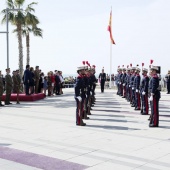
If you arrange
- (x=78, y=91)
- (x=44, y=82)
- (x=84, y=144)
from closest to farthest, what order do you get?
(x=84, y=144)
(x=78, y=91)
(x=44, y=82)

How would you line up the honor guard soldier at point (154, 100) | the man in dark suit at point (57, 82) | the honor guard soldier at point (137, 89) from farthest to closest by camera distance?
the man in dark suit at point (57, 82) → the honor guard soldier at point (137, 89) → the honor guard soldier at point (154, 100)

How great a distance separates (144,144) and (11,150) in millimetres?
2943

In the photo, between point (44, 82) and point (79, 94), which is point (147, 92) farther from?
point (44, 82)

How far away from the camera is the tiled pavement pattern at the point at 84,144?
614 centimetres

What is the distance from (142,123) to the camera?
10914 mm

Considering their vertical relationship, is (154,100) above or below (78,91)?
below

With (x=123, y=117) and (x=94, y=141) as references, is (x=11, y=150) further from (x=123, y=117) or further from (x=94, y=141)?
(x=123, y=117)

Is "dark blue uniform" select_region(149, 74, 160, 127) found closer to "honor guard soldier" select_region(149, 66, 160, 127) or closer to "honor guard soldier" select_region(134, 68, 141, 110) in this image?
"honor guard soldier" select_region(149, 66, 160, 127)

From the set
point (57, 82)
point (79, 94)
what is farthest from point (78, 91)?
point (57, 82)

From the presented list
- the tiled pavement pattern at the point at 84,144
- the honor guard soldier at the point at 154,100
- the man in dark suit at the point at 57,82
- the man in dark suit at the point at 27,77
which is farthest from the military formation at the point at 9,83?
the honor guard soldier at the point at 154,100

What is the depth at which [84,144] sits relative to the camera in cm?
777

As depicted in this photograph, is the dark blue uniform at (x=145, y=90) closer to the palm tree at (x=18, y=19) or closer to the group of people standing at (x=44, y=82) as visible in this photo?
the group of people standing at (x=44, y=82)

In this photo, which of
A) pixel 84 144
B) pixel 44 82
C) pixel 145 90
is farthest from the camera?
pixel 44 82

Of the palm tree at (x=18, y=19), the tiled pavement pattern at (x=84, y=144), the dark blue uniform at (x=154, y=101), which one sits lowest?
the tiled pavement pattern at (x=84, y=144)
